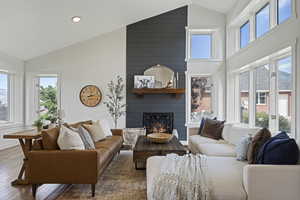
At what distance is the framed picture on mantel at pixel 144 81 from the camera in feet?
21.9

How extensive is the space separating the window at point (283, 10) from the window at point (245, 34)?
1.51 meters

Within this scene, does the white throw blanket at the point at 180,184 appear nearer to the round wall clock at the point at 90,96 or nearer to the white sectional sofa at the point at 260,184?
the white sectional sofa at the point at 260,184

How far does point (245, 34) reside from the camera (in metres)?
5.77

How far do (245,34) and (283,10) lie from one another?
1973 millimetres

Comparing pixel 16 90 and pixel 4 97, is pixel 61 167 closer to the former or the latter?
pixel 4 97

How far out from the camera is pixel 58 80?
22.8ft

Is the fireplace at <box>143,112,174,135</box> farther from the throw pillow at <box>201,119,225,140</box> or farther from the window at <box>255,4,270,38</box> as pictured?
the window at <box>255,4,270,38</box>

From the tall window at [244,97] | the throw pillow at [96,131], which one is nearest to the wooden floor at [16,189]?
the throw pillow at [96,131]

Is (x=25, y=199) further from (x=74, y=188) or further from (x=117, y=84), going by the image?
(x=117, y=84)

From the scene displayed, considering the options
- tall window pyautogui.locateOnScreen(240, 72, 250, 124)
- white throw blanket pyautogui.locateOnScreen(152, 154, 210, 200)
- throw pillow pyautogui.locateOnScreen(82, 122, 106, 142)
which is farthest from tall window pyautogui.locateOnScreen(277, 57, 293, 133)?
throw pillow pyautogui.locateOnScreen(82, 122, 106, 142)

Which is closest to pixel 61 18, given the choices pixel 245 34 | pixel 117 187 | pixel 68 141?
pixel 68 141

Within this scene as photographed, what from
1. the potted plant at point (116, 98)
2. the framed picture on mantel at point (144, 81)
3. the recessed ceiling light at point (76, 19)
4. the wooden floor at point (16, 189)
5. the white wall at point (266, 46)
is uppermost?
the recessed ceiling light at point (76, 19)

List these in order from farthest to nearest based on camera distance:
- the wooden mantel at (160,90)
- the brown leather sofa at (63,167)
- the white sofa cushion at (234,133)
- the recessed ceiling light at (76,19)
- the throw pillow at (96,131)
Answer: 1. the wooden mantel at (160,90)
2. the recessed ceiling light at (76,19)
3. the throw pillow at (96,131)
4. the white sofa cushion at (234,133)
5. the brown leather sofa at (63,167)

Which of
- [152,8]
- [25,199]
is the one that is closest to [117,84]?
[152,8]
